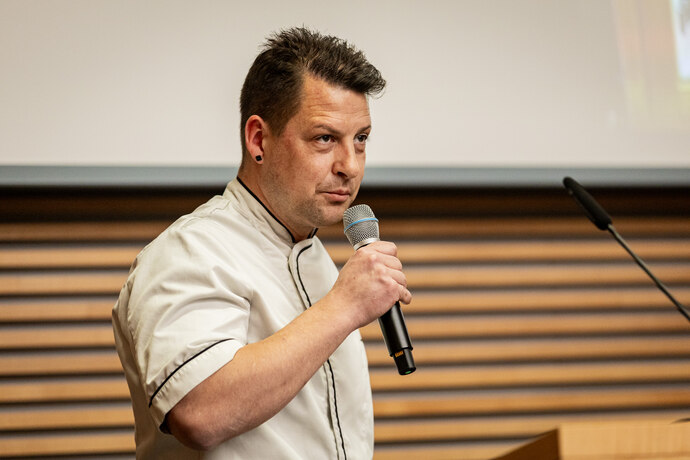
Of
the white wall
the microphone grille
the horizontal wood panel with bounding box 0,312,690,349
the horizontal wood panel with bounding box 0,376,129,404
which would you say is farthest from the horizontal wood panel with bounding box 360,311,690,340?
the microphone grille

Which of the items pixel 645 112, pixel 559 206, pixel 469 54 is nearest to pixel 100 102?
pixel 469 54

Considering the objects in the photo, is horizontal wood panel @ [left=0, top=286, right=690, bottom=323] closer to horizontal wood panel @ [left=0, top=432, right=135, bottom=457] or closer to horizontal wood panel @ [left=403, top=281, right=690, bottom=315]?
horizontal wood panel @ [left=403, top=281, right=690, bottom=315]

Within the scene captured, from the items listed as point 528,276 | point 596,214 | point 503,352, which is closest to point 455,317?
point 503,352

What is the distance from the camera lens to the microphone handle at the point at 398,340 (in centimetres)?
134

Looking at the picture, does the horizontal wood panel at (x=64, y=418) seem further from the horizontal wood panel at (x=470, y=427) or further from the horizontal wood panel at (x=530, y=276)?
the horizontal wood panel at (x=470, y=427)

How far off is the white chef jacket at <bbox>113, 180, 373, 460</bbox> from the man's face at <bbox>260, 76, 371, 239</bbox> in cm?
10

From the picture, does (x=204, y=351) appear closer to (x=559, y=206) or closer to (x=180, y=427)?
(x=180, y=427)

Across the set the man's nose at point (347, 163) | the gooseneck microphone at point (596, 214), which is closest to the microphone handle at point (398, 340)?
the man's nose at point (347, 163)

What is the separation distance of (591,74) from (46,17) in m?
2.00

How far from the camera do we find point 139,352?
4.13 ft

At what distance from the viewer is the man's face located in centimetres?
152

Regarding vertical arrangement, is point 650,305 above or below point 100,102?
below

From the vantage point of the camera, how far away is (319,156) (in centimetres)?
153

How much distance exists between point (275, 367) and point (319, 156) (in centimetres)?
51
